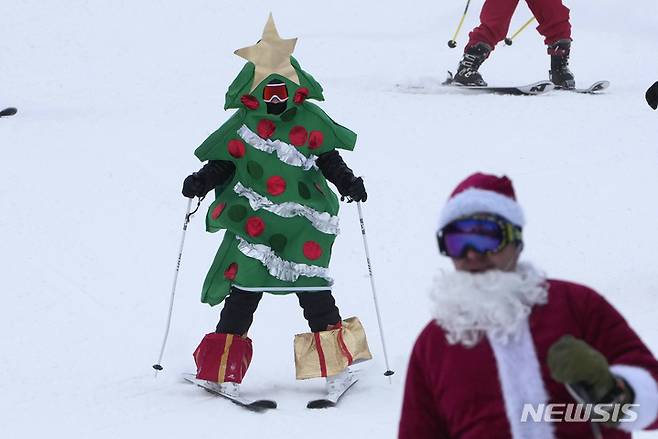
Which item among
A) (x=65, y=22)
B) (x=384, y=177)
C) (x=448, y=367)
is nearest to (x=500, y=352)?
(x=448, y=367)

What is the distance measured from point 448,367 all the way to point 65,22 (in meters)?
A: 12.7

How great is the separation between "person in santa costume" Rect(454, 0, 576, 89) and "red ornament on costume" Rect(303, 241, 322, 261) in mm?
5937

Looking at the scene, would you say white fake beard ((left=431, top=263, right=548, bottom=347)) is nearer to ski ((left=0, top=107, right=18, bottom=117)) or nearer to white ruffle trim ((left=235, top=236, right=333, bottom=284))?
white ruffle trim ((left=235, top=236, right=333, bottom=284))

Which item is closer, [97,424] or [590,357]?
[590,357]

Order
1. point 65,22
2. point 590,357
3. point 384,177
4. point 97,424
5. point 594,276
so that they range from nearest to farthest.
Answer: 1. point 590,357
2. point 97,424
3. point 594,276
4. point 384,177
5. point 65,22

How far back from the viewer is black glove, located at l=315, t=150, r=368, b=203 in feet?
18.5

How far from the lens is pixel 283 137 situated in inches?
222

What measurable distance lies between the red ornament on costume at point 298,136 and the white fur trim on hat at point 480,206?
2885 millimetres

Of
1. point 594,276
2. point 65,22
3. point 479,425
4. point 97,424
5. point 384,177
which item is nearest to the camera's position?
point 479,425

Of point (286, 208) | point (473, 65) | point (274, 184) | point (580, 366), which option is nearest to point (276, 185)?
point (274, 184)

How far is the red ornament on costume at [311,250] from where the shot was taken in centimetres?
569

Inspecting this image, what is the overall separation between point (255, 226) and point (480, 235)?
3.01m

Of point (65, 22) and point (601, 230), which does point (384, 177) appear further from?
point (65, 22)

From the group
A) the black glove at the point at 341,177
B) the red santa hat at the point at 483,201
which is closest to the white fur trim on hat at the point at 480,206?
the red santa hat at the point at 483,201
